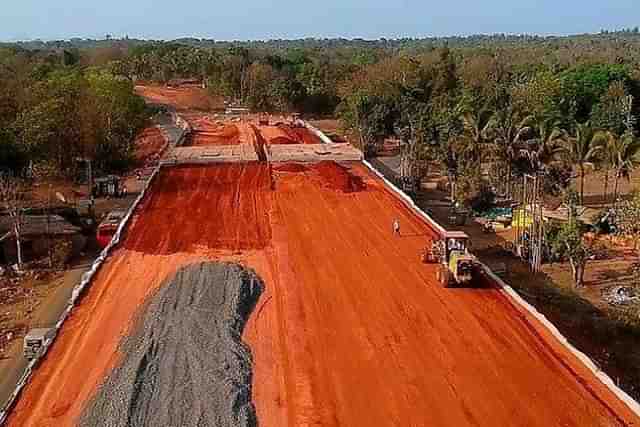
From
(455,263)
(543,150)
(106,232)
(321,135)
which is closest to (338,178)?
(543,150)

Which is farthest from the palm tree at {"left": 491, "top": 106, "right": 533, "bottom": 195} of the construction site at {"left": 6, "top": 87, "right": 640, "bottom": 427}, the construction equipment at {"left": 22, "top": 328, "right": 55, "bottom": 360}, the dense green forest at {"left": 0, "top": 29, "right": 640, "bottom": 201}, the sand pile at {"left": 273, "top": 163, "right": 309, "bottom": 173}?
the construction equipment at {"left": 22, "top": 328, "right": 55, "bottom": 360}

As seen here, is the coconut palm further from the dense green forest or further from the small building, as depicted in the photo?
the small building

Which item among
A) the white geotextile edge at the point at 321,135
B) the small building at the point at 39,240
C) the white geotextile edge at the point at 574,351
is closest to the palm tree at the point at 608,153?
the white geotextile edge at the point at 574,351

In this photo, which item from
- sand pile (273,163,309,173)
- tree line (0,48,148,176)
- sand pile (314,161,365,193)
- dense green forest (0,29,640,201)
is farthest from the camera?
sand pile (273,163,309,173)

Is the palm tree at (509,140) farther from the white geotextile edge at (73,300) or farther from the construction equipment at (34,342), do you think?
the construction equipment at (34,342)

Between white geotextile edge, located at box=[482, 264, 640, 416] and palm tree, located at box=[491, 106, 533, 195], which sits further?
palm tree, located at box=[491, 106, 533, 195]

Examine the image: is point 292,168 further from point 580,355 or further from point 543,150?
point 580,355
